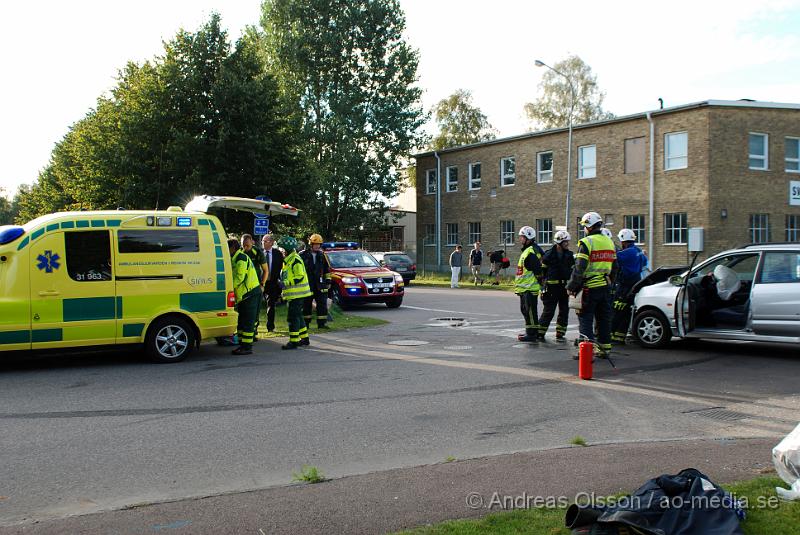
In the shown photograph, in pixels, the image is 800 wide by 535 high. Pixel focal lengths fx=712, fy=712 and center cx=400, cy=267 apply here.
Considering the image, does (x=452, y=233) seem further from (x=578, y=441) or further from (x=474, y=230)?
(x=578, y=441)

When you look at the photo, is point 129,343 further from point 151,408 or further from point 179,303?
point 151,408

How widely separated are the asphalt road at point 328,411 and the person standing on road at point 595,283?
535 mm

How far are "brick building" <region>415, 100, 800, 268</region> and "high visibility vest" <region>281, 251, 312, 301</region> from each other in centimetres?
2100

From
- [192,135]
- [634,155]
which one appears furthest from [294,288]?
[634,155]

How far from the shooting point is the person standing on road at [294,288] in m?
11.9

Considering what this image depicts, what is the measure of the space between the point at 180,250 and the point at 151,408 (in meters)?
3.57

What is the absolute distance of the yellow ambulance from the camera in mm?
9602

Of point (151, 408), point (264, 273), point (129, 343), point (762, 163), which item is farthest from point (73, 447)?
point (762, 163)

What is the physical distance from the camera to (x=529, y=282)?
12711 millimetres

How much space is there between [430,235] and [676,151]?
60.2 feet

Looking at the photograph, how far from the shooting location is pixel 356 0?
44312mm

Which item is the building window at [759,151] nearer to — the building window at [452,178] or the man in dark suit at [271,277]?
the building window at [452,178]

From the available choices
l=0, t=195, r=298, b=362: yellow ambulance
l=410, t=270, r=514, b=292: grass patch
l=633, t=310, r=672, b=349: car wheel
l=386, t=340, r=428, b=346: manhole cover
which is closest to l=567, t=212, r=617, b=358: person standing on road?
l=633, t=310, r=672, b=349: car wheel

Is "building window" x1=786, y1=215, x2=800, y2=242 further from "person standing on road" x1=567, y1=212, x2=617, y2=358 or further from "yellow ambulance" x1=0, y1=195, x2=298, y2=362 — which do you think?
"yellow ambulance" x1=0, y1=195, x2=298, y2=362
